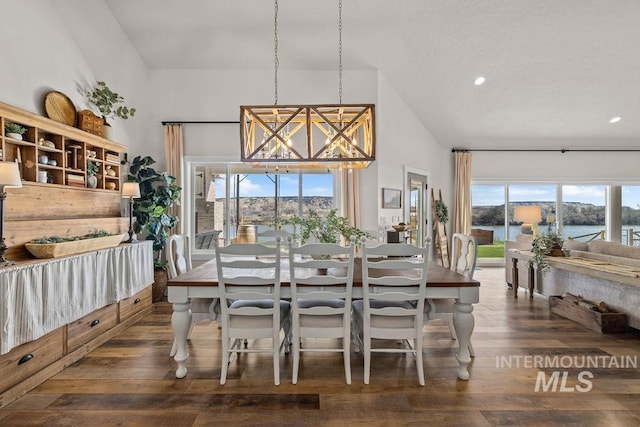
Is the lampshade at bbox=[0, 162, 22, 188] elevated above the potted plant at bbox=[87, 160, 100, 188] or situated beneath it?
situated beneath

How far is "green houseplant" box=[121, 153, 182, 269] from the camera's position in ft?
15.9

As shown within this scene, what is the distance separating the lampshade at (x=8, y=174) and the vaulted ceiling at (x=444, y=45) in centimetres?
319

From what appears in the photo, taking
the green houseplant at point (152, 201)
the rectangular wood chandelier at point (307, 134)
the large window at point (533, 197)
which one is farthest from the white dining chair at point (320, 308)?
the large window at point (533, 197)

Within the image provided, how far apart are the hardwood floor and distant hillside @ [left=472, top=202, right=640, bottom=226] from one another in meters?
4.55

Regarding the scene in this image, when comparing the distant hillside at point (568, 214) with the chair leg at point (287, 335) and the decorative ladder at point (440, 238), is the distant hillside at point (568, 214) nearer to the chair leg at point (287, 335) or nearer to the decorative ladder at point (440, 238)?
the decorative ladder at point (440, 238)

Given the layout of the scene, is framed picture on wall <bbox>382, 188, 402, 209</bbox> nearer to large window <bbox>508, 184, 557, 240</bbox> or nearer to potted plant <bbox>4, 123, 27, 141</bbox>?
large window <bbox>508, 184, 557, 240</bbox>

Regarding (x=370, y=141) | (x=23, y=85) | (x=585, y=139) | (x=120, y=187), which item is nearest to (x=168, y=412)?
(x=370, y=141)

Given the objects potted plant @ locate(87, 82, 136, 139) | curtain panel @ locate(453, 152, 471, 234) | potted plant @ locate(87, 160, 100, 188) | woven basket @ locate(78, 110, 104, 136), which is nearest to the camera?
woven basket @ locate(78, 110, 104, 136)

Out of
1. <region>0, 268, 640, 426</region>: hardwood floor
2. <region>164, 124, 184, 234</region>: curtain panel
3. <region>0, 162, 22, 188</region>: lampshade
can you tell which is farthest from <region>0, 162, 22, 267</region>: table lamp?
<region>164, 124, 184, 234</region>: curtain panel

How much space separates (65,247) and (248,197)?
10.4 feet

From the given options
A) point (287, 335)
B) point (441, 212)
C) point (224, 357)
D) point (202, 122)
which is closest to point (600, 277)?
point (287, 335)

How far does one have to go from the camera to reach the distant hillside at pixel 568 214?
309 inches

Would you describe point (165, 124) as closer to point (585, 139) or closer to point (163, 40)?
point (163, 40)

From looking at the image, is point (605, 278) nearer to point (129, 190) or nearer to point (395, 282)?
point (395, 282)
